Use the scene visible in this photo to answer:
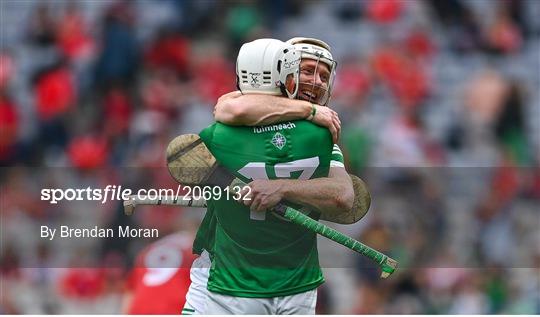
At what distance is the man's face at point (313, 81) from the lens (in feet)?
12.1

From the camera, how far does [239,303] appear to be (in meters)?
3.57

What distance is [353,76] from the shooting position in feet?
24.7

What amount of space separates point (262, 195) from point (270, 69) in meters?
0.39

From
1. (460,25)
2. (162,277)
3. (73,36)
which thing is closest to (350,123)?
(460,25)

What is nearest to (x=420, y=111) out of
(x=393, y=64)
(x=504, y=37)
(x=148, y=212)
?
(x=393, y=64)

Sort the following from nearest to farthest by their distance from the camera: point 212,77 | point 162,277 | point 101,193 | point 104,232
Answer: point 162,277, point 104,232, point 101,193, point 212,77

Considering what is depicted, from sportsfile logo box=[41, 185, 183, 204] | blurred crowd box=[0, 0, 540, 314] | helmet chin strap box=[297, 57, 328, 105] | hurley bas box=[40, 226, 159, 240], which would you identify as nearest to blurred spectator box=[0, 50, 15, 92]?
blurred crowd box=[0, 0, 540, 314]

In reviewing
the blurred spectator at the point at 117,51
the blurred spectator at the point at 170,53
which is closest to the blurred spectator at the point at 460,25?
the blurred spectator at the point at 170,53

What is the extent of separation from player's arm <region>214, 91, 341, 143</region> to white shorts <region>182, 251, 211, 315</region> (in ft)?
1.50

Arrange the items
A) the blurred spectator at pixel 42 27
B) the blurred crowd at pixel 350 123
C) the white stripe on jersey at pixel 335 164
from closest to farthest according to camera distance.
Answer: the white stripe on jersey at pixel 335 164
the blurred crowd at pixel 350 123
the blurred spectator at pixel 42 27

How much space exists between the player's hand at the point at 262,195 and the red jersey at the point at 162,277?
492 millimetres

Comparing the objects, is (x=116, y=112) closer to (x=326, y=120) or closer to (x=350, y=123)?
(x=350, y=123)

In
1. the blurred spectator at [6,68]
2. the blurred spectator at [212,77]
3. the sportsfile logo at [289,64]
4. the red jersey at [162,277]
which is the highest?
the sportsfile logo at [289,64]

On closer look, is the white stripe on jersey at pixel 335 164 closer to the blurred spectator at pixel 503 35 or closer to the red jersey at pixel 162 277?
the red jersey at pixel 162 277
